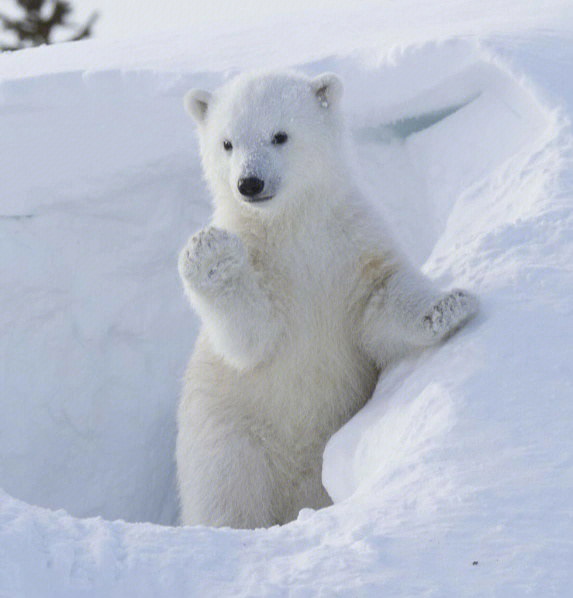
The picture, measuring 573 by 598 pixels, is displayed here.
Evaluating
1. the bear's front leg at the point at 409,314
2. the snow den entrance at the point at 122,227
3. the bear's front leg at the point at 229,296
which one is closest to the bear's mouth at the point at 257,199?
the bear's front leg at the point at 229,296

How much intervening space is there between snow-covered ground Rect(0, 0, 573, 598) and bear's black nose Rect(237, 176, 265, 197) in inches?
25.2

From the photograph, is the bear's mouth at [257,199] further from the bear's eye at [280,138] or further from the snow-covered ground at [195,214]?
the snow-covered ground at [195,214]

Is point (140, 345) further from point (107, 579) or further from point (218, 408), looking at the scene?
point (107, 579)

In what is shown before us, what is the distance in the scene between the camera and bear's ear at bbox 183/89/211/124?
3391 mm

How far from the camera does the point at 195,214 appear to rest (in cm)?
468

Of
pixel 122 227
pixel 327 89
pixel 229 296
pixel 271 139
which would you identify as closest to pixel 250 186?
pixel 271 139

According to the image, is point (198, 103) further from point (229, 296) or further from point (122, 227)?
point (122, 227)

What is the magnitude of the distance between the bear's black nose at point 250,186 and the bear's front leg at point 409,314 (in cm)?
53

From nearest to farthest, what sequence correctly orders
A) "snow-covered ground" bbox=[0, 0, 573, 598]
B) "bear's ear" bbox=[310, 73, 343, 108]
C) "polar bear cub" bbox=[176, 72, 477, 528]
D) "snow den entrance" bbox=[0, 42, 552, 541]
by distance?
"snow-covered ground" bbox=[0, 0, 573, 598] < "polar bear cub" bbox=[176, 72, 477, 528] < "bear's ear" bbox=[310, 73, 343, 108] < "snow den entrance" bbox=[0, 42, 552, 541]

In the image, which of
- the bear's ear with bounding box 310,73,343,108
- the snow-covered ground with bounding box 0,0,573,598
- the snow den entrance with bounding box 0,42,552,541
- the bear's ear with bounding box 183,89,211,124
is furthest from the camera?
the snow den entrance with bounding box 0,42,552,541

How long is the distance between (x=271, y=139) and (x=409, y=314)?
72 centimetres

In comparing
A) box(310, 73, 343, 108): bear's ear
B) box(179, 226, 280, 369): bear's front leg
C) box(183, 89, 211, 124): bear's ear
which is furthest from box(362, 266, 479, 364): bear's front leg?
box(183, 89, 211, 124): bear's ear

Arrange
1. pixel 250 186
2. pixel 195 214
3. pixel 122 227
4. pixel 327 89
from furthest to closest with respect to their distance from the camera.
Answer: pixel 195 214 → pixel 122 227 → pixel 327 89 → pixel 250 186

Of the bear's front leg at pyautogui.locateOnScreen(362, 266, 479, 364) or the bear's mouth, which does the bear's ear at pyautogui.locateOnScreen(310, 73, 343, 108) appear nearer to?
the bear's mouth
